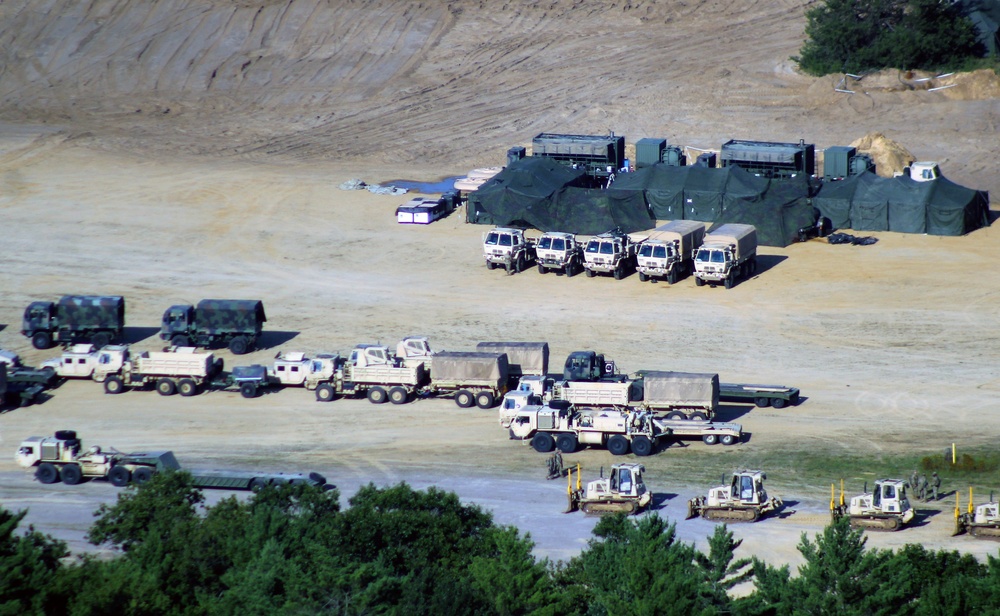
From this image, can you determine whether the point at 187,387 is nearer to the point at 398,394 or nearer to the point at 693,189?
the point at 398,394

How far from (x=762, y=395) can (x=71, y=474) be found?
19.3 m

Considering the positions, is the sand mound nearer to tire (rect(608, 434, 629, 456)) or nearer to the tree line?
tire (rect(608, 434, 629, 456))

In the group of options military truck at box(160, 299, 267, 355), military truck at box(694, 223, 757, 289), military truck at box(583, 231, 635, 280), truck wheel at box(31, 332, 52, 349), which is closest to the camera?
military truck at box(160, 299, 267, 355)

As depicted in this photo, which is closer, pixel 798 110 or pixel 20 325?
pixel 20 325

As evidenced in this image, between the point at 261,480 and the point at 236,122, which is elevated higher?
the point at 236,122

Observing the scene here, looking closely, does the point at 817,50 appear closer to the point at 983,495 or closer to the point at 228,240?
the point at 228,240

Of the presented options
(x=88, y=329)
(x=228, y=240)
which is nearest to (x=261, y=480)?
(x=88, y=329)

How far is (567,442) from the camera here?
37031 mm

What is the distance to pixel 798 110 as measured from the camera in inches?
3056

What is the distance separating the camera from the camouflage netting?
2285 inches

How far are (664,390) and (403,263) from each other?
65.9ft

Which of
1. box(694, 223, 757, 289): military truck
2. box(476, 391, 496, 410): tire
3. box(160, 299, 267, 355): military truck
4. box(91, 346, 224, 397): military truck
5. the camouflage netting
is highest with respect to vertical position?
the camouflage netting

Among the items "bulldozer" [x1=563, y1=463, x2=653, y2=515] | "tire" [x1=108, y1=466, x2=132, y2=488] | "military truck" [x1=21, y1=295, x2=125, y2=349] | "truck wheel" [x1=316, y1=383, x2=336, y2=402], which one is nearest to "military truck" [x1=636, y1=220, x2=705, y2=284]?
"truck wheel" [x1=316, y1=383, x2=336, y2=402]

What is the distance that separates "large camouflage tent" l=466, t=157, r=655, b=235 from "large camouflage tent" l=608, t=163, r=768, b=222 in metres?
0.97
